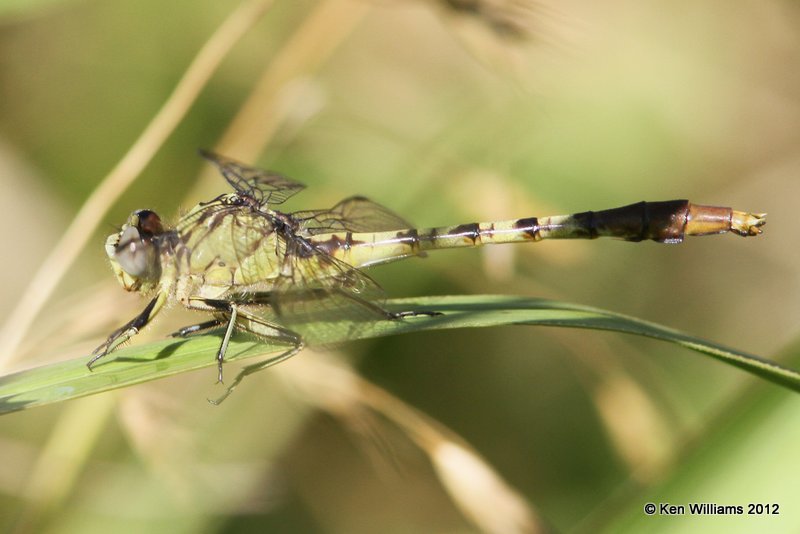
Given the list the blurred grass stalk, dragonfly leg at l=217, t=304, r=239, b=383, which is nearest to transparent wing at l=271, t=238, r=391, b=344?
dragonfly leg at l=217, t=304, r=239, b=383

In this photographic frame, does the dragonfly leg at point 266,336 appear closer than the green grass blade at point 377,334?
No

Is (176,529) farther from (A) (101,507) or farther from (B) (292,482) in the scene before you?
(B) (292,482)

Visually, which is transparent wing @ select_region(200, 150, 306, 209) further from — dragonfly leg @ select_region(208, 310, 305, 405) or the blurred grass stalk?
dragonfly leg @ select_region(208, 310, 305, 405)

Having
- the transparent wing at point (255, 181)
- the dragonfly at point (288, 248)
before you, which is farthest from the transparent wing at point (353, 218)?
the transparent wing at point (255, 181)

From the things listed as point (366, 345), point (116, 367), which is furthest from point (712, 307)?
point (116, 367)

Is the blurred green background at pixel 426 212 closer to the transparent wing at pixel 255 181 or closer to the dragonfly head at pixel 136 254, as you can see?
the dragonfly head at pixel 136 254

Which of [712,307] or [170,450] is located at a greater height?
[712,307]
